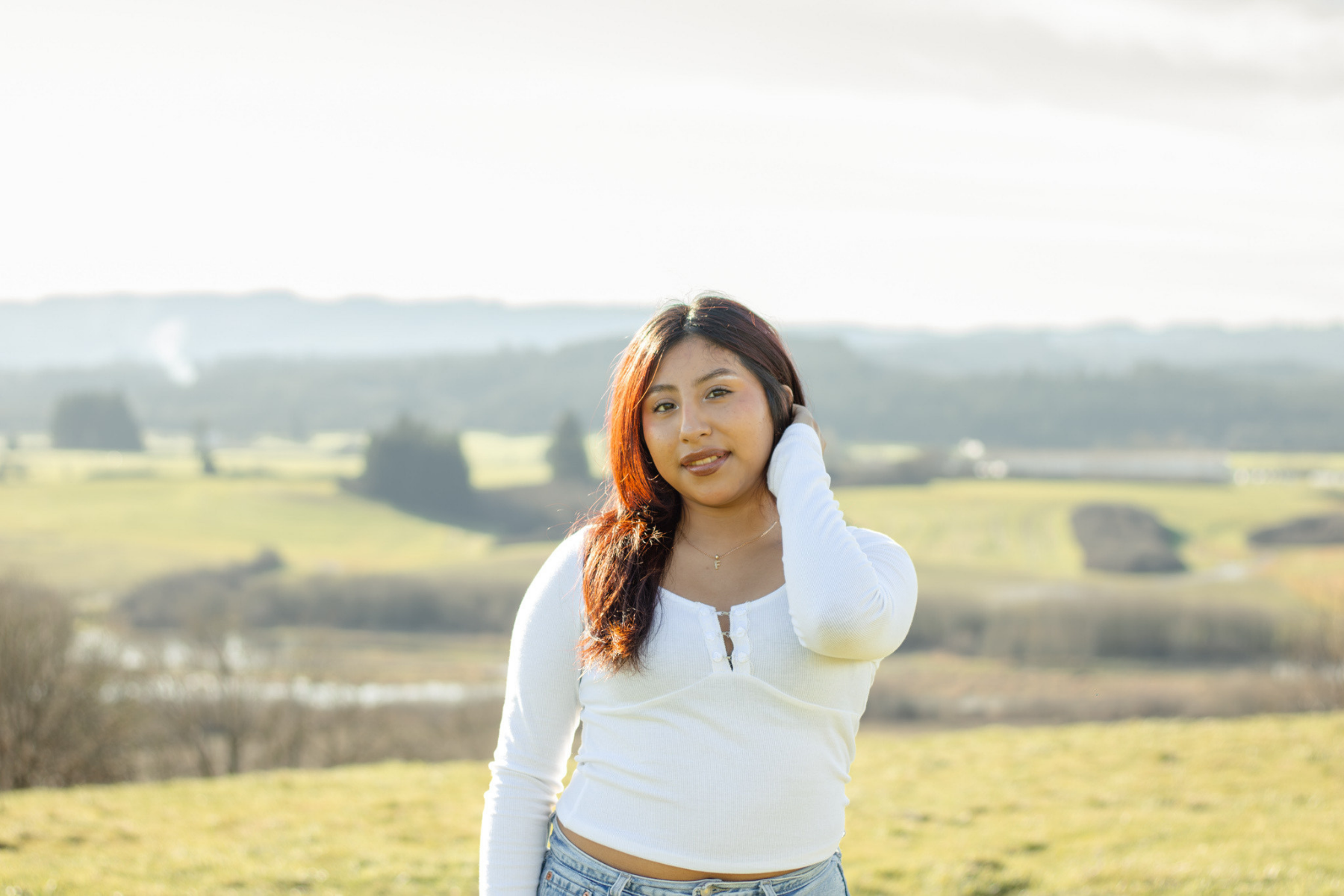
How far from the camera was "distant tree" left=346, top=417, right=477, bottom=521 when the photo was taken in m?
131

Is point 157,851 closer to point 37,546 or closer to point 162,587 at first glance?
point 162,587

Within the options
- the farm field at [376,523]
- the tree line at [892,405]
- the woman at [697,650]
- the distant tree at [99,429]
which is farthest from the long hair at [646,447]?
the distant tree at [99,429]

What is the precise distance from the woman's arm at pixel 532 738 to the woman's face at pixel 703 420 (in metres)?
0.36

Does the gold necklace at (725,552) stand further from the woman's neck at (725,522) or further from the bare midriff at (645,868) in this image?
the bare midriff at (645,868)

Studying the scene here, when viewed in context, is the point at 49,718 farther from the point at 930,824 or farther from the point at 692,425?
the point at 692,425

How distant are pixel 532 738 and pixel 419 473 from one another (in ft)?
435

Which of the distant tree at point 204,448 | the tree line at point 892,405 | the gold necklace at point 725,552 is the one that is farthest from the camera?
the tree line at point 892,405

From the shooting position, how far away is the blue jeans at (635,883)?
2.28 m

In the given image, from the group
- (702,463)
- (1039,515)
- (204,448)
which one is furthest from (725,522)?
(204,448)

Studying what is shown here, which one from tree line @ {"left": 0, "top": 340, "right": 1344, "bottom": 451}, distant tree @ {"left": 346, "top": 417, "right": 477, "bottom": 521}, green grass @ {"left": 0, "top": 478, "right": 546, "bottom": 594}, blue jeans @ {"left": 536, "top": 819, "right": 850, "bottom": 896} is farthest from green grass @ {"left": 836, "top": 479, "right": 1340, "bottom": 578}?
blue jeans @ {"left": 536, "top": 819, "right": 850, "bottom": 896}

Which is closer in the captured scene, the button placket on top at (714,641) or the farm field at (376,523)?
the button placket on top at (714,641)

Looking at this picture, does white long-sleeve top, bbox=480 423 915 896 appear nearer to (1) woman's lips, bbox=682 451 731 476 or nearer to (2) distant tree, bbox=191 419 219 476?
(1) woman's lips, bbox=682 451 731 476

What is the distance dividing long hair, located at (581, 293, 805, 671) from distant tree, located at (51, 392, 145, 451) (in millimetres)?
169331

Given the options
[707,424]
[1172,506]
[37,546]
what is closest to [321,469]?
[37,546]
